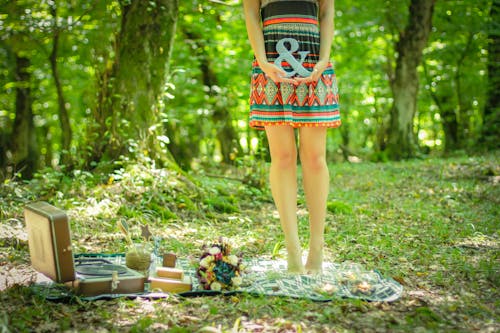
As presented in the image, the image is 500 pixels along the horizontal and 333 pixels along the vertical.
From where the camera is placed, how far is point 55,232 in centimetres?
236

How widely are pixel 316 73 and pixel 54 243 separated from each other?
63.5 inches

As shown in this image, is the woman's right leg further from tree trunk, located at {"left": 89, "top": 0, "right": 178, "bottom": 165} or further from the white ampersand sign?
tree trunk, located at {"left": 89, "top": 0, "right": 178, "bottom": 165}

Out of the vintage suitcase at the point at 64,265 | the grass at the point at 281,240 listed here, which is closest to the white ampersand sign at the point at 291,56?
the grass at the point at 281,240

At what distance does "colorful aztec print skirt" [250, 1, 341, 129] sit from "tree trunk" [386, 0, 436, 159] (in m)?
7.52

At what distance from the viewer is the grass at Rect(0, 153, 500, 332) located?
7.39 ft

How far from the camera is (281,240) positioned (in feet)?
13.0

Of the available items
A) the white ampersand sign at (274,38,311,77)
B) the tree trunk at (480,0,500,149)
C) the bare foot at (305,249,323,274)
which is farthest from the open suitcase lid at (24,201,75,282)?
the tree trunk at (480,0,500,149)

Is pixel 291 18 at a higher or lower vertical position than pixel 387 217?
higher

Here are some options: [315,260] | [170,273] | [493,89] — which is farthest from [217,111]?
[170,273]

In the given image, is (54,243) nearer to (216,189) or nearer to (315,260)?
(315,260)

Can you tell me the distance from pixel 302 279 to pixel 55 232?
4.28ft

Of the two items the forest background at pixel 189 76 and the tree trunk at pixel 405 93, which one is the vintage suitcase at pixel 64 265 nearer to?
the forest background at pixel 189 76

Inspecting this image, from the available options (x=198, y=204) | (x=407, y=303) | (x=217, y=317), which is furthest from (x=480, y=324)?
(x=198, y=204)

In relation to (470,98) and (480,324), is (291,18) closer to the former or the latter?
(480,324)
